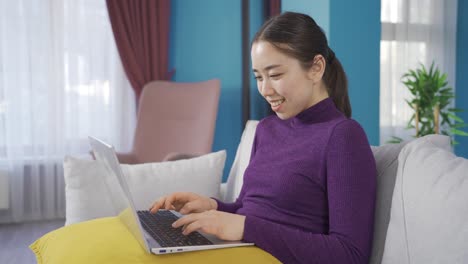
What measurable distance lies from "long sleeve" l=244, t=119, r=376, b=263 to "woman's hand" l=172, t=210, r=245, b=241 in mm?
18

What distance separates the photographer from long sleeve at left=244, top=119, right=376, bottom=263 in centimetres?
110

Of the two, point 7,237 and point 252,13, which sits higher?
point 252,13

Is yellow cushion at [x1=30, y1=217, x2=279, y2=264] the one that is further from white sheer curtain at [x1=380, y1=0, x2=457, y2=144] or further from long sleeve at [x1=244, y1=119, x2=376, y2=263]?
white sheer curtain at [x1=380, y1=0, x2=457, y2=144]

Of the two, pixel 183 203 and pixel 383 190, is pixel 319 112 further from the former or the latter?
pixel 183 203

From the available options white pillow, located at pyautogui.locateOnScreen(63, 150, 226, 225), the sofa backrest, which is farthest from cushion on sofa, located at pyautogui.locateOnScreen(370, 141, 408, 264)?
white pillow, located at pyautogui.locateOnScreen(63, 150, 226, 225)

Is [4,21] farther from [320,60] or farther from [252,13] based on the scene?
[320,60]

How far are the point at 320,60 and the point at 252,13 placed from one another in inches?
127

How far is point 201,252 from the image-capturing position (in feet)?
3.45

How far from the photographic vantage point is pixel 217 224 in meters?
1.09

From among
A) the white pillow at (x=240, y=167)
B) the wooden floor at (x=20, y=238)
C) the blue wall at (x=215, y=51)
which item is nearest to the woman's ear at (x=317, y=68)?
the white pillow at (x=240, y=167)

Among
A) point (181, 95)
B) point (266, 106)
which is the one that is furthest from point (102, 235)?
point (266, 106)

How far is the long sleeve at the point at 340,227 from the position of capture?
1.10m

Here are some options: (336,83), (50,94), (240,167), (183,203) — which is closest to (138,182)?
(240,167)

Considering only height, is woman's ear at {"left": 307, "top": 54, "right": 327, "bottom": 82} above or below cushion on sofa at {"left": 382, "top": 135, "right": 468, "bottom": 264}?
above
